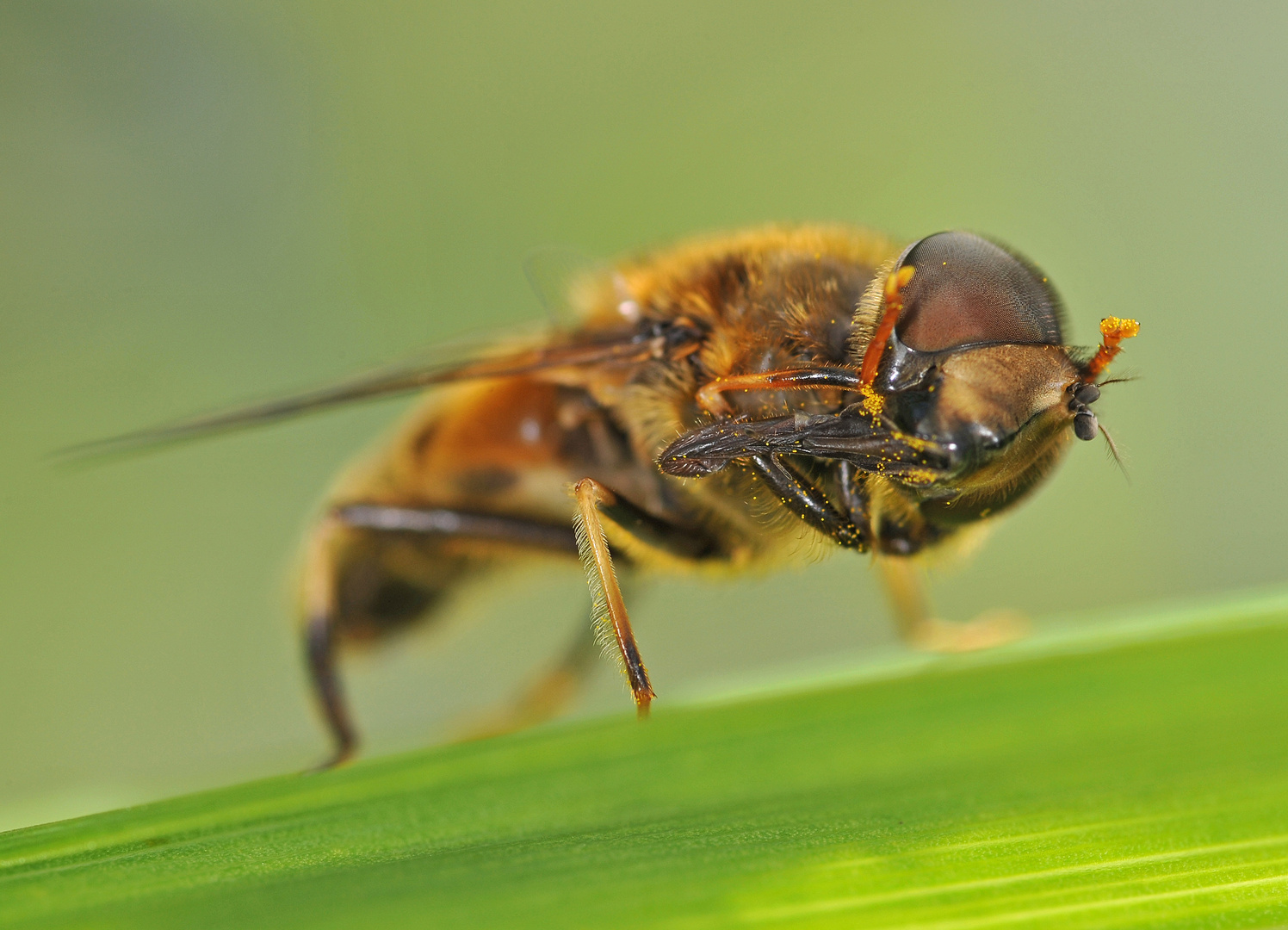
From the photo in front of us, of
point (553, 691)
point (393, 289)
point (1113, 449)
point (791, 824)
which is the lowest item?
point (553, 691)

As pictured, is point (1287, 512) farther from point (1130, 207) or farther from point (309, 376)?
point (309, 376)

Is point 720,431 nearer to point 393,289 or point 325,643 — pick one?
point 325,643

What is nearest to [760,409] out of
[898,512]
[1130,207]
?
[898,512]

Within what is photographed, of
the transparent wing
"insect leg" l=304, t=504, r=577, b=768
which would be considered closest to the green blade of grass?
the transparent wing

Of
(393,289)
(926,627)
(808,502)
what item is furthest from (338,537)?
(393,289)

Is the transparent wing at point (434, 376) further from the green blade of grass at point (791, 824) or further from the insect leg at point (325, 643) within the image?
the green blade of grass at point (791, 824)

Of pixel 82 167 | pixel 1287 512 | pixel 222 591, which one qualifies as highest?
pixel 82 167

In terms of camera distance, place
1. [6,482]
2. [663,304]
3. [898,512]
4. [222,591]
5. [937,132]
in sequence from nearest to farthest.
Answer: [898,512] → [663,304] → [6,482] → [222,591] → [937,132]
